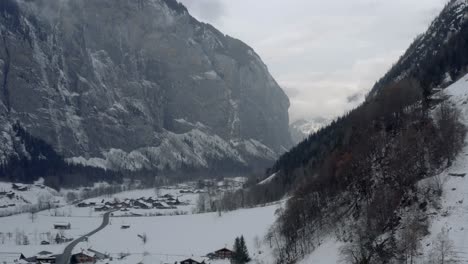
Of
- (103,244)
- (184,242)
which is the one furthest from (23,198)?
(184,242)

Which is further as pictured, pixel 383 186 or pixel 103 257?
pixel 103 257

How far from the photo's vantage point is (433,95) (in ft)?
261

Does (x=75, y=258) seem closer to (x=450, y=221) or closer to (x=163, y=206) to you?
(x=450, y=221)

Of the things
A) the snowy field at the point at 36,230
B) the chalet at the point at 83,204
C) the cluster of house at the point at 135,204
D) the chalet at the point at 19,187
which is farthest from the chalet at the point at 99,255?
the chalet at the point at 19,187

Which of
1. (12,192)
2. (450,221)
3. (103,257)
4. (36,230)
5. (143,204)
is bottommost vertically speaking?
(103,257)

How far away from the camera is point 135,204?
15850 centimetres

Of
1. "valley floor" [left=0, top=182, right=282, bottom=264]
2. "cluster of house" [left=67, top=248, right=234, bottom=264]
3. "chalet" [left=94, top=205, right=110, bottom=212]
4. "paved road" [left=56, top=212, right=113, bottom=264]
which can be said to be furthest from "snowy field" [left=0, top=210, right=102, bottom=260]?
"chalet" [left=94, top=205, right=110, bottom=212]

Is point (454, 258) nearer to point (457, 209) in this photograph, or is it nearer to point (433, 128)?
point (457, 209)

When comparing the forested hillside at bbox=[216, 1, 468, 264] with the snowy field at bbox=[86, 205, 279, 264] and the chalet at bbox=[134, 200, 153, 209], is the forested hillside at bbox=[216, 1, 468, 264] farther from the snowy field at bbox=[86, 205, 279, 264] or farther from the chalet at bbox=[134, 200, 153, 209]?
the chalet at bbox=[134, 200, 153, 209]

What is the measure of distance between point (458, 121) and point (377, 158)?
9.78 meters

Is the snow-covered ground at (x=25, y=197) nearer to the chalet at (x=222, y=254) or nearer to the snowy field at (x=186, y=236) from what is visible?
the snowy field at (x=186, y=236)

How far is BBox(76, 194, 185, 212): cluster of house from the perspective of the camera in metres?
152

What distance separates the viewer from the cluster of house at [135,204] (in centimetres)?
15151

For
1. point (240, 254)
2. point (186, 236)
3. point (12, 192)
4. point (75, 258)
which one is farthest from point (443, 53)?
point (12, 192)
